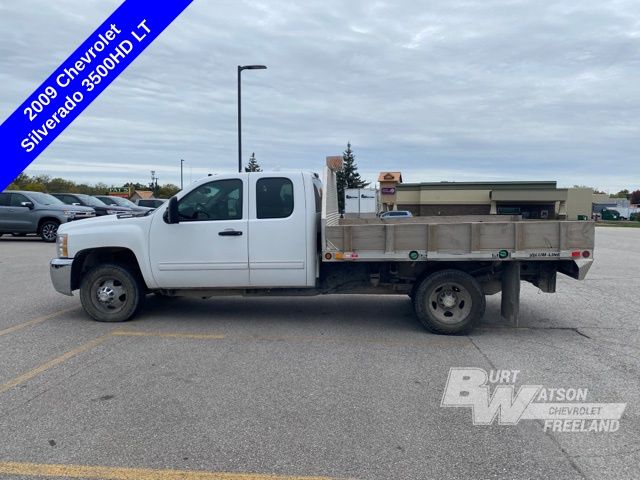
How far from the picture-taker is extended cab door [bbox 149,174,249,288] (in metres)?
6.81

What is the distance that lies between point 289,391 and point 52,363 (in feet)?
8.45

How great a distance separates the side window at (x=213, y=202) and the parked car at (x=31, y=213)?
42.4 ft

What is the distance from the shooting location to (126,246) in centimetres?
696

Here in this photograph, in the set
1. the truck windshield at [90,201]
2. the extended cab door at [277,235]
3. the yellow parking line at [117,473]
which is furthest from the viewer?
the truck windshield at [90,201]

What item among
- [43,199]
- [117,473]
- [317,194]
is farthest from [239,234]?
[43,199]

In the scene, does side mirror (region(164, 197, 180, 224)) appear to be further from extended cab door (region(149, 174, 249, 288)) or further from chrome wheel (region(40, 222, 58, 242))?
chrome wheel (region(40, 222, 58, 242))

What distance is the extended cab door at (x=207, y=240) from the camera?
681 centimetres

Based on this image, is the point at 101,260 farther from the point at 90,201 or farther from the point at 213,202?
the point at 90,201

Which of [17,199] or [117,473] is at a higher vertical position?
[17,199]

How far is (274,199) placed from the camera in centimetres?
686

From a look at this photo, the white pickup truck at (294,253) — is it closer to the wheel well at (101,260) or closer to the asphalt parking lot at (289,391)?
the wheel well at (101,260)

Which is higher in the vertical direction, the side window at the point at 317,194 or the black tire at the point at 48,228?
the side window at the point at 317,194

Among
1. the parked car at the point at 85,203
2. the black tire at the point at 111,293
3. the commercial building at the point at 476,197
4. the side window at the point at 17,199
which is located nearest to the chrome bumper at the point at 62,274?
the black tire at the point at 111,293

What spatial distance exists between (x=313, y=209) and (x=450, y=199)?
46944 millimetres
